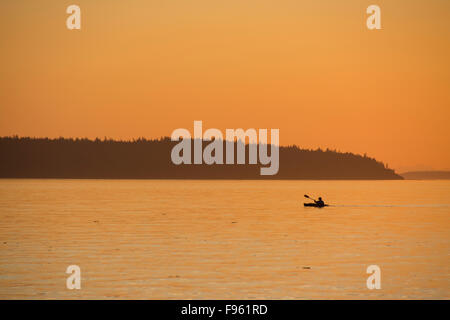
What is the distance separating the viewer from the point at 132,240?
44.6m

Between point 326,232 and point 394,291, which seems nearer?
point 394,291

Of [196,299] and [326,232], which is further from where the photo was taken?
[326,232]

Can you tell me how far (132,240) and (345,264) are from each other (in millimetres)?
16108

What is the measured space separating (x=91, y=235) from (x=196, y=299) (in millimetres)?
24644

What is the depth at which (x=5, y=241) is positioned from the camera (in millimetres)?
43812

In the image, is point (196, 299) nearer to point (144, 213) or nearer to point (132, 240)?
point (132, 240)
